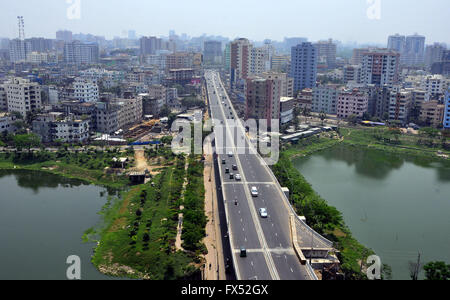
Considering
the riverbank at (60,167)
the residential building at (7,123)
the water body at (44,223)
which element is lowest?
the water body at (44,223)

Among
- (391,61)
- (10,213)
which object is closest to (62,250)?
(10,213)

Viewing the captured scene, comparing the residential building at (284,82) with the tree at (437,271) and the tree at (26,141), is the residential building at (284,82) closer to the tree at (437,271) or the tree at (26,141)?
the tree at (26,141)

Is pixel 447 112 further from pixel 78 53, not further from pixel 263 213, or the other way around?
pixel 78 53

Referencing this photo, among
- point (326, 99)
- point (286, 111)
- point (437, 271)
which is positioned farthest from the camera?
point (326, 99)

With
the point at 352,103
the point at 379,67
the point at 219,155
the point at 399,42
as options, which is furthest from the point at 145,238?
the point at 399,42

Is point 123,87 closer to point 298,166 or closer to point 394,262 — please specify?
point 298,166

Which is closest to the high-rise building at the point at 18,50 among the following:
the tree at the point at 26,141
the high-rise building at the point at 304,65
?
the high-rise building at the point at 304,65

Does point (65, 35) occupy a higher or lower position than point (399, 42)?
higher
